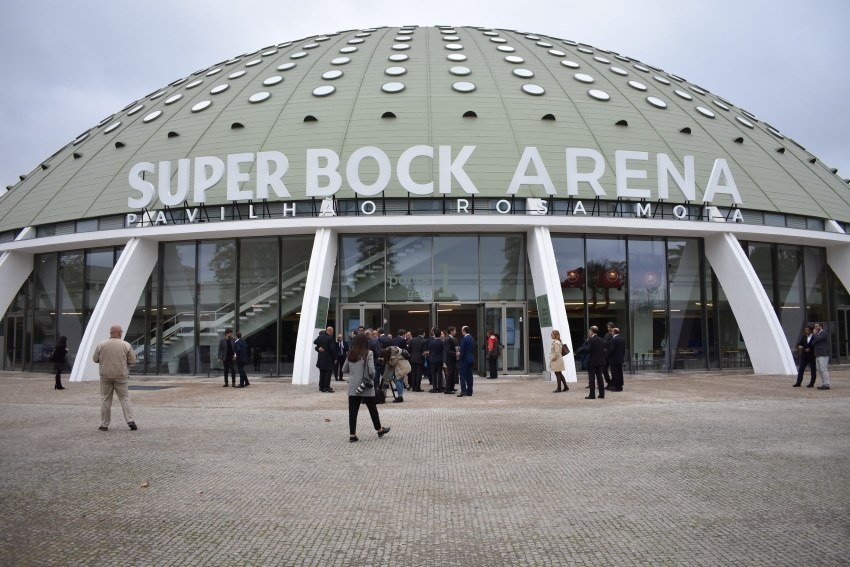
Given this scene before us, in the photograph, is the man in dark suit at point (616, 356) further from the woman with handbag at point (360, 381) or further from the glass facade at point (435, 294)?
the woman with handbag at point (360, 381)

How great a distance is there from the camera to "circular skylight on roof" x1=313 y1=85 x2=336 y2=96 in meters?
28.6

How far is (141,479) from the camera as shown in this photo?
745 cm

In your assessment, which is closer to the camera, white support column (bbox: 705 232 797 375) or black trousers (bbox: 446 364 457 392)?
black trousers (bbox: 446 364 457 392)

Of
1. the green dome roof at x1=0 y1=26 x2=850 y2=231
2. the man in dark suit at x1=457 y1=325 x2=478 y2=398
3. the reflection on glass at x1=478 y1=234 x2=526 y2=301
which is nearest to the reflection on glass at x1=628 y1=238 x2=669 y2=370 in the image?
the green dome roof at x1=0 y1=26 x2=850 y2=231

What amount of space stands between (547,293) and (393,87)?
12.7m

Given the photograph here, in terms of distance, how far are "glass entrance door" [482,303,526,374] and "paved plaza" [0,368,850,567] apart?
10.4 m

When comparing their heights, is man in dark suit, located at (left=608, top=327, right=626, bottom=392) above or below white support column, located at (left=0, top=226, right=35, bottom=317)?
below

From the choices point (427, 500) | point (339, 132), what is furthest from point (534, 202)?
point (427, 500)

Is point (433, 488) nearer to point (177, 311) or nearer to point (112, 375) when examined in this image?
point (112, 375)

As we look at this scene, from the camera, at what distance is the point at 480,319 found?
24.0 meters

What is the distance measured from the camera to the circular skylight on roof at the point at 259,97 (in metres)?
29.0

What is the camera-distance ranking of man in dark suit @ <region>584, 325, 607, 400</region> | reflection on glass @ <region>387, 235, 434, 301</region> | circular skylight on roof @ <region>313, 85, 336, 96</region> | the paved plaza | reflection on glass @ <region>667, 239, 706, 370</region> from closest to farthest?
→ 1. the paved plaza
2. man in dark suit @ <region>584, 325, 607, 400</region>
3. reflection on glass @ <region>387, 235, 434, 301</region>
4. reflection on glass @ <region>667, 239, 706, 370</region>
5. circular skylight on roof @ <region>313, 85, 336, 96</region>

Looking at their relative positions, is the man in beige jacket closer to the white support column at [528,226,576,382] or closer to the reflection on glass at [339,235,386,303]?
the reflection on glass at [339,235,386,303]

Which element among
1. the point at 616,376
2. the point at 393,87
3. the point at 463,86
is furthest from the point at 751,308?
the point at 393,87
